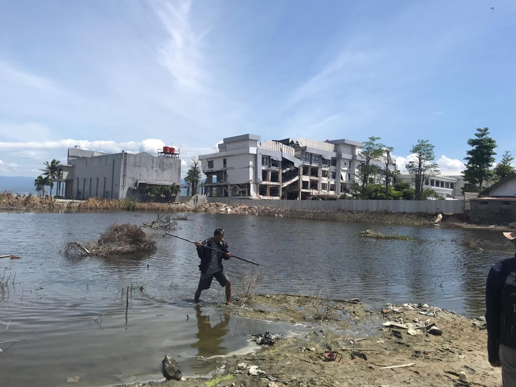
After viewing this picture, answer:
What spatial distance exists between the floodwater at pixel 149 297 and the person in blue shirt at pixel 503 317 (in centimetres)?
429

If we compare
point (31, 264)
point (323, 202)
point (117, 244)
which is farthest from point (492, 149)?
point (31, 264)

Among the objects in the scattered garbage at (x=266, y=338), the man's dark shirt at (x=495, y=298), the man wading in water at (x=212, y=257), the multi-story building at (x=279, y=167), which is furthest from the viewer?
the multi-story building at (x=279, y=167)

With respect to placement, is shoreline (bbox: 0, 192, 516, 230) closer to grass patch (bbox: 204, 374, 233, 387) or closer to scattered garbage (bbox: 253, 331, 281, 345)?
scattered garbage (bbox: 253, 331, 281, 345)

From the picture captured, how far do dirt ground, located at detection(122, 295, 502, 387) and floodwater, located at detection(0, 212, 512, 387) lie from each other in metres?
0.72

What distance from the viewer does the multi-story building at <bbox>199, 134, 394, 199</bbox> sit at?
8462cm

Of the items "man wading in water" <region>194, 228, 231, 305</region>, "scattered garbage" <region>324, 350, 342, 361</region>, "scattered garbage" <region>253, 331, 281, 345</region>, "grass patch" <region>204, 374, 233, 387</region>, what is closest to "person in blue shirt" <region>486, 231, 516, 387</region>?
"scattered garbage" <region>324, 350, 342, 361</region>

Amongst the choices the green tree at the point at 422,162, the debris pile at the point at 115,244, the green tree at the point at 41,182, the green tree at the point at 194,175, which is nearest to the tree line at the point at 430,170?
the green tree at the point at 422,162

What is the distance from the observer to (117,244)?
711 inches

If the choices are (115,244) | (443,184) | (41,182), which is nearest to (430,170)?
(443,184)

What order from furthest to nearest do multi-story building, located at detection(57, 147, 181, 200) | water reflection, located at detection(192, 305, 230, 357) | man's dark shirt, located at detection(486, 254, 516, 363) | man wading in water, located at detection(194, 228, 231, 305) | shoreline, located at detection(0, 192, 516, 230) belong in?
Answer: multi-story building, located at detection(57, 147, 181, 200)
shoreline, located at detection(0, 192, 516, 230)
man wading in water, located at detection(194, 228, 231, 305)
water reflection, located at detection(192, 305, 230, 357)
man's dark shirt, located at detection(486, 254, 516, 363)

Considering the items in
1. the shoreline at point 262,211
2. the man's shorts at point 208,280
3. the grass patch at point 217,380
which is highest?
the shoreline at point 262,211

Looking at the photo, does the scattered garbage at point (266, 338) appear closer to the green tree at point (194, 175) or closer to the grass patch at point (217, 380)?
the grass patch at point (217, 380)

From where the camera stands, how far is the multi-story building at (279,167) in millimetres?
84625

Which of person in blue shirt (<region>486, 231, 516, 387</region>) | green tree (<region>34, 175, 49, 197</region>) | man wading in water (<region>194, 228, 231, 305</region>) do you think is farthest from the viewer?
green tree (<region>34, 175, 49, 197</region>)
